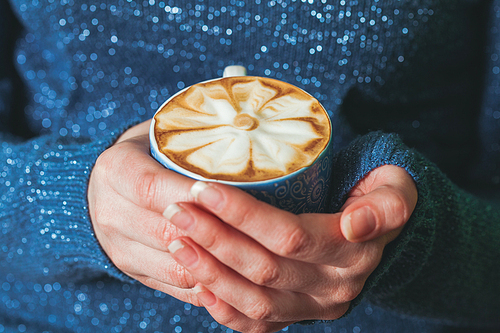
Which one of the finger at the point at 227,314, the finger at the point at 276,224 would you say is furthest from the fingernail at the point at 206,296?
the finger at the point at 276,224

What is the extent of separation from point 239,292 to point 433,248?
1.35 feet

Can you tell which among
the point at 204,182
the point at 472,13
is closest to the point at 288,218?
the point at 204,182

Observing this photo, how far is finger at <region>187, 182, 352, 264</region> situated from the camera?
0.40m

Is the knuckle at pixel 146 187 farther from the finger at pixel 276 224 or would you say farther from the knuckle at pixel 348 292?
the knuckle at pixel 348 292

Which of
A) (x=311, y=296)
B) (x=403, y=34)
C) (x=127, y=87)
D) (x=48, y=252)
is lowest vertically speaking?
(x=48, y=252)

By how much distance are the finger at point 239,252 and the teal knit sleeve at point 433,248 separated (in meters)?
0.14

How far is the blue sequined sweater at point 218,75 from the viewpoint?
713 mm

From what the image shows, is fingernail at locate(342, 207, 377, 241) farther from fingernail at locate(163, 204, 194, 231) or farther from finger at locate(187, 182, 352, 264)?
fingernail at locate(163, 204, 194, 231)

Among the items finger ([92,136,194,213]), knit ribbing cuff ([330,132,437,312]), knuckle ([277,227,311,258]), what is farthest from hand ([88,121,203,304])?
knit ribbing cuff ([330,132,437,312])

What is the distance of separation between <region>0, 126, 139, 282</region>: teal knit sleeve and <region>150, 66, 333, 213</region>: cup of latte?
0.69 ft

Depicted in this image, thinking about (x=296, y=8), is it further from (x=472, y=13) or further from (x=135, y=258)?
(x=135, y=258)

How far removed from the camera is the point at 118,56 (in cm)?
88

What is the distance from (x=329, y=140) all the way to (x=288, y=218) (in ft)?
0.38

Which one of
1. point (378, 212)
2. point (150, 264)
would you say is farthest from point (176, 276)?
point (378, 212)
